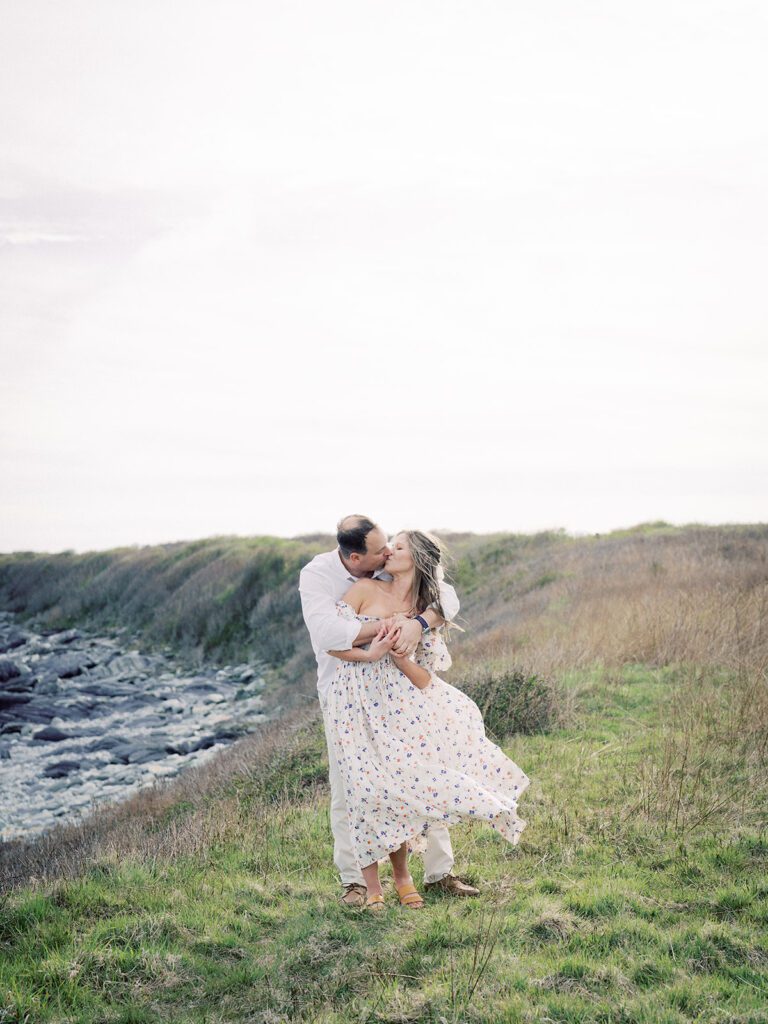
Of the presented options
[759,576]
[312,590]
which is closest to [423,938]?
[312,590]

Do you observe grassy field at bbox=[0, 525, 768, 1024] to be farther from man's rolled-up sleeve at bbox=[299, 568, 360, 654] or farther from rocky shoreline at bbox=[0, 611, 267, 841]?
rocky shoreline at bbox=[0, 611, 267, 841]

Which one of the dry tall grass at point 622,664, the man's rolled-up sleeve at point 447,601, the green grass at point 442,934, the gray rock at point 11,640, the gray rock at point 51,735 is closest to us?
the green grass at point 442,934

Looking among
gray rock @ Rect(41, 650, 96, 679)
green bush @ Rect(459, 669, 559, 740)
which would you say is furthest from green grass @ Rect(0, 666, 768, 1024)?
gray rock @ Rect(41, 650, 96, 679)

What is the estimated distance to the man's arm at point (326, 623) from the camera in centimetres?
509

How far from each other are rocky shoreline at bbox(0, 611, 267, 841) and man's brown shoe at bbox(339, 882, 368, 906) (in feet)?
23.1

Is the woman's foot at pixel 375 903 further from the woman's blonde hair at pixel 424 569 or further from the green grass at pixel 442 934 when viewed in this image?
the woman's blonde hair at pixel 424 569

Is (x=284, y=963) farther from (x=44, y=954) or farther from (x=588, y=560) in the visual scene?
(x=588, y=560)

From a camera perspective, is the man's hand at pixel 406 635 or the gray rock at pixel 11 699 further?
the gray rock at pixel 11 699

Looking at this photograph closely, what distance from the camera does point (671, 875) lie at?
5.70 m

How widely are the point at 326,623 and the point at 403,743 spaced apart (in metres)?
0.92

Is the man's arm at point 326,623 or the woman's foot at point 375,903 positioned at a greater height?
the man's arm at point 326,623

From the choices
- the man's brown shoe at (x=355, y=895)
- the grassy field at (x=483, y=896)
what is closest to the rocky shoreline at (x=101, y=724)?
the grassy field at (x=483, y=896)

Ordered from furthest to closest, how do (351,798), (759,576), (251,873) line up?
(759,576) → (251,873) → (351,798)

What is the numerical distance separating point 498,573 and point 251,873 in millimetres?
19220
